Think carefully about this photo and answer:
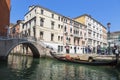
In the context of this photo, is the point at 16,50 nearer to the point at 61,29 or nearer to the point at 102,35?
the point at 61,29

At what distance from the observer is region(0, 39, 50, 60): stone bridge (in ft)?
84.3

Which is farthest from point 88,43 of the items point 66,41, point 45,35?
point 45,35

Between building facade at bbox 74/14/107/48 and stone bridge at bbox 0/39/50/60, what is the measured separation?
25724 millimetres

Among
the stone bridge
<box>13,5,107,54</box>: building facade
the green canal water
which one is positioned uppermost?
<box>13,5,107,54</box>: building facade

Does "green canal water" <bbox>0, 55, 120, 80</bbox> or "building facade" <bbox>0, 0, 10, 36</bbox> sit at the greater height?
"building facade" <bbox>0, 0, 10, 36</bbox>

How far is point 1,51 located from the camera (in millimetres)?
25562

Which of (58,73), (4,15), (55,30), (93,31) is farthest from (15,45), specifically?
(93,31)

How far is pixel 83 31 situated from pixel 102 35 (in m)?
16.1

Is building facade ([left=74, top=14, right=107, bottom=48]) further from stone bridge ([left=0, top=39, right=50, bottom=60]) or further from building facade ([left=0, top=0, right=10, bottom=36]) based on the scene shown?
building facade ([left=0, top=0, right=10, bottom=36])

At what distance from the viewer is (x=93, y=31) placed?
62625mm

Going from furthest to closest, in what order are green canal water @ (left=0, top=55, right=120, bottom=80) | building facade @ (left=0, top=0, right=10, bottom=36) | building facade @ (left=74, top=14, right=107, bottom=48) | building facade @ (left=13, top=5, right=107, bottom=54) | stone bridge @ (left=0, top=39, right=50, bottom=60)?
building facade @ (left=74, top=14, right=107, bottom=48), building facade @ (left=13, top=5, right=107, bottom=54), building facade @ (left=0, top=0, right=10, bottom=36), stone bridge @ (left=0, top=39, right=50, bottom=60), green canal water @ (left=0, top=55, right=120, bottom=80)

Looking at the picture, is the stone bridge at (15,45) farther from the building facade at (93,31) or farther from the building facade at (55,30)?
the building facade at (93,31)

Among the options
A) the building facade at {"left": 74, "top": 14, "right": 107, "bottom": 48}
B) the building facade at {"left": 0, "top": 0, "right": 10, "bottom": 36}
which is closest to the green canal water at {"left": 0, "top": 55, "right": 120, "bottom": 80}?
the building facade at {"left": 0, "top": 0, "right": 10, "bottom": 36}

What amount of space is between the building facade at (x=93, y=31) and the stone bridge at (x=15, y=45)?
25.7 m
